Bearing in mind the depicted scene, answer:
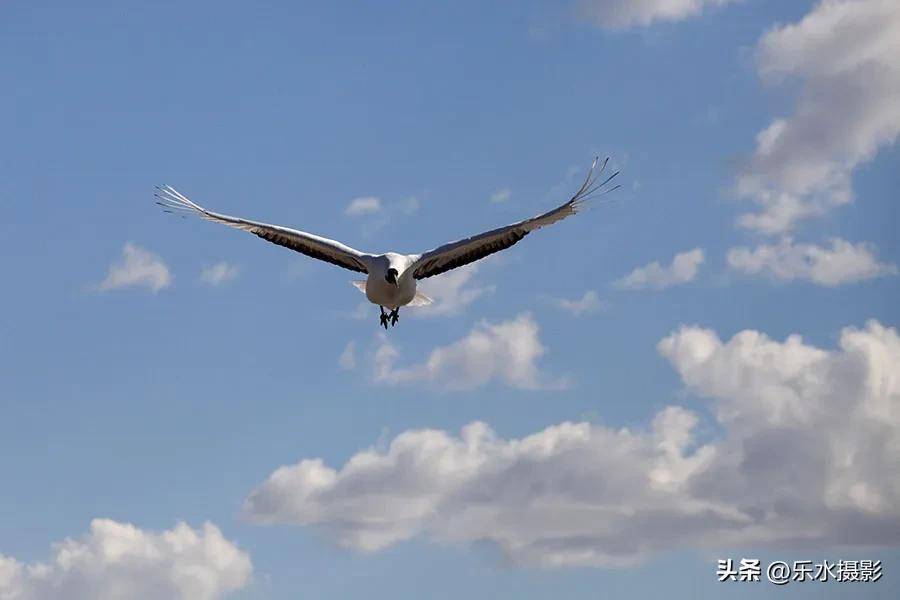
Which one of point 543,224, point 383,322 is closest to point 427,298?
point 383,322

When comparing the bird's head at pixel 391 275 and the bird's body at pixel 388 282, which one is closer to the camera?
the bird's head at pixel 391 275

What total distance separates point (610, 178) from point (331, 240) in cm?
1353

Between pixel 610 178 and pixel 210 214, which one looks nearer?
pixel 610 178

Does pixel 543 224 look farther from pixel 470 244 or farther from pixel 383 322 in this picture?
pixel 383 322

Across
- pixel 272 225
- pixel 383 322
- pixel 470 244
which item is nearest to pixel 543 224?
pixel 470 244

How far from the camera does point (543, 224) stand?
65250mm

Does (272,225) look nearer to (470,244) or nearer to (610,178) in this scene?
(470,244)

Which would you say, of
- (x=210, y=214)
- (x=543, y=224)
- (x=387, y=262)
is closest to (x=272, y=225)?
(x=210, y=214)

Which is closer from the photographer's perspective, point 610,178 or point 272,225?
point 610,178

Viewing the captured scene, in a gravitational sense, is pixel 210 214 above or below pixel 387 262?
above

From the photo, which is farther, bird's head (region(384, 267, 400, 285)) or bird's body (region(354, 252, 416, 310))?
bird's body (region(354, 252, 416, 310))

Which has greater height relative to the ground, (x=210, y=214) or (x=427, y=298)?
(x=210, y=214)

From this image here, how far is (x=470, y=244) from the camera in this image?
66.8 meters

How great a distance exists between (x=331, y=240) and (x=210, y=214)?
5884 millimetres
